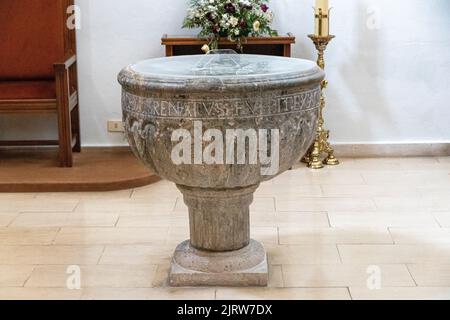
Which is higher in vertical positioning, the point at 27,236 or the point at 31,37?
the point at 31,37

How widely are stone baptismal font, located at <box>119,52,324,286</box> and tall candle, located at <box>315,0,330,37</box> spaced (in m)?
1.36

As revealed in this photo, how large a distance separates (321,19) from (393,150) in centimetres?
97

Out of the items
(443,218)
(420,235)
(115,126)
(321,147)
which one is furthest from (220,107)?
(115,126)

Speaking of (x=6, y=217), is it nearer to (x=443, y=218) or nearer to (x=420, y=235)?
(x=420, y=235)

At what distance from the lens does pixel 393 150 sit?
467 cm

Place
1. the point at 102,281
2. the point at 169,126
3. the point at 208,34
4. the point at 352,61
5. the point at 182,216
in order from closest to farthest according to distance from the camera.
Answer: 1. the point at 169,126
2. the point at 102,281
3. the point at 182,216
4. the point at 208,34
5. the point at 352,61

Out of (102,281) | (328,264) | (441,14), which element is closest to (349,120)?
(441,14)

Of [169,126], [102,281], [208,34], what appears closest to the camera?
[169,126]

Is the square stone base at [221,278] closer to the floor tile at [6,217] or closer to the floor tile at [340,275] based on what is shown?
the floor tile at [340,275]

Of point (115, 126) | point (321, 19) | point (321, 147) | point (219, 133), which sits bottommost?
point (321, 147)

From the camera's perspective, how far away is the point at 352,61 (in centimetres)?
455

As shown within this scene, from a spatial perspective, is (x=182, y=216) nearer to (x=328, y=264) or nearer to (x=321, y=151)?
(x=328, y=264)
